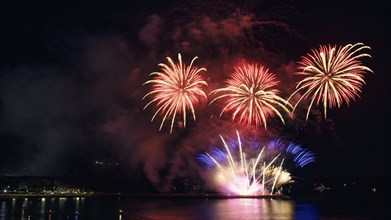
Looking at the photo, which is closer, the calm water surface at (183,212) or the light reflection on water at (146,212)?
the light reflection on water at (146,212)

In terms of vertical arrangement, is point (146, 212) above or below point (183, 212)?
above

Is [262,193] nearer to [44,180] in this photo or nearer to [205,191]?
[205,191]

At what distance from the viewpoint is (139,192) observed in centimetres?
15375

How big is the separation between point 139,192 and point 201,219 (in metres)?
104

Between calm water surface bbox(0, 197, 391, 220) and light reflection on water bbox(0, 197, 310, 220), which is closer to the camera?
light reflection on water bbox(0, 197, 310, 220)

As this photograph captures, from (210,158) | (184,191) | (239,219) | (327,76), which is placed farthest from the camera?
(184,191)

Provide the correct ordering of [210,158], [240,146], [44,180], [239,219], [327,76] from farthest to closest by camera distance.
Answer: [44,180] → [210,158] → [240,146] → [239,219] → [327,76]

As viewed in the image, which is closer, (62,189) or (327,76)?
(327,76)

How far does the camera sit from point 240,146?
67.1m

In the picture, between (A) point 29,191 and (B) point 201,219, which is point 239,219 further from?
(A) point 29,191

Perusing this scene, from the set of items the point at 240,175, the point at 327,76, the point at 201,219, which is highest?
the point at 327,76

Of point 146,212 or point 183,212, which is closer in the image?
point 146,212

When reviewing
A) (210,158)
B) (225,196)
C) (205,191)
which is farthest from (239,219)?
(205,191)

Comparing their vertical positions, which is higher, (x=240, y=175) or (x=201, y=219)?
(x=240, y=175)
